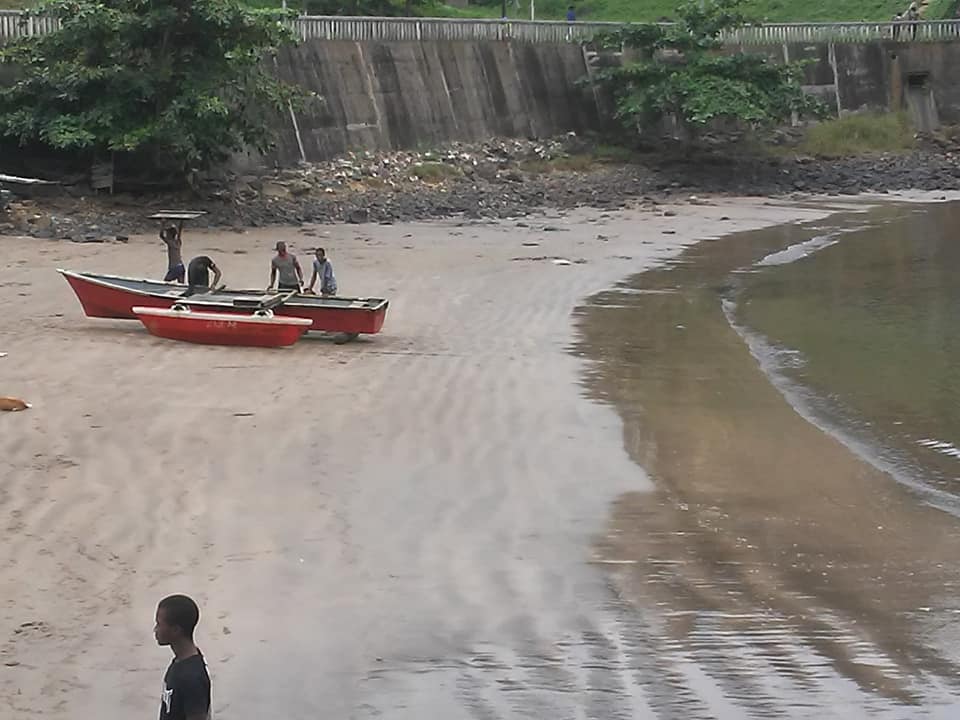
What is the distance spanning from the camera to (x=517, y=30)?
4616 cm

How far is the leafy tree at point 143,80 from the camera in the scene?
2878cm

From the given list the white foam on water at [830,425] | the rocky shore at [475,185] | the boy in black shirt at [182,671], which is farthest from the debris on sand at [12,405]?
the rocky shore at [475,185]

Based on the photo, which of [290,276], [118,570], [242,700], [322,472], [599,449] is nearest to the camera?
[242,700]

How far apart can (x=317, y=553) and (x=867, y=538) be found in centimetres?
412

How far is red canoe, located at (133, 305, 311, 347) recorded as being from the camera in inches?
634

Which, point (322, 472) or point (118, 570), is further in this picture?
point (322, 472)

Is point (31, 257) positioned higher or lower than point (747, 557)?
higher

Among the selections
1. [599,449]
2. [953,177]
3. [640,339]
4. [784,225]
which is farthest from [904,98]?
[599,449]

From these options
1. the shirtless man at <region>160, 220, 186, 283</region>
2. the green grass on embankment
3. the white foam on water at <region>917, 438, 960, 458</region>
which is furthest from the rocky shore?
the white foam on water at <region>917, 438, 960, 458</region>

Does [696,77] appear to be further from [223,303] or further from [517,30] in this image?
[223,303]

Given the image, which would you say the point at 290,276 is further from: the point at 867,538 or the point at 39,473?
the point at 867,538

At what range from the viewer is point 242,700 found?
260 inches

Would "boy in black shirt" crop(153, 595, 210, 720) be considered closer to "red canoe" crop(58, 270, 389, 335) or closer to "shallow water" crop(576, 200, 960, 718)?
"shallow water" crop(576, 200, 960, 718)

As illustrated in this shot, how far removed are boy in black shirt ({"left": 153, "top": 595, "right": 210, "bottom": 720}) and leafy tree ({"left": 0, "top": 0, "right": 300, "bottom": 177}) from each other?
80.3ft
